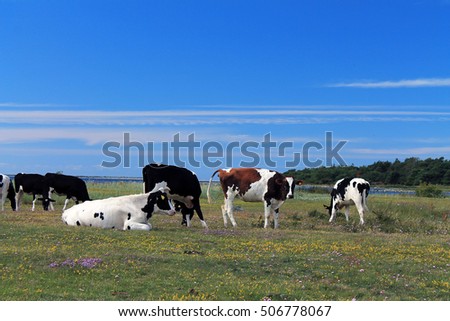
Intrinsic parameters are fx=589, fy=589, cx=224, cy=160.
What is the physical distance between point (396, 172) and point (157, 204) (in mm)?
86108

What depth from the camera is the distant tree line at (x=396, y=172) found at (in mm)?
90188

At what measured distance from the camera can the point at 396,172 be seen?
100750 millimetres

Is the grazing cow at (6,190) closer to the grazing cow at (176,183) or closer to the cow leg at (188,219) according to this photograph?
the grazing cow at (176,183)

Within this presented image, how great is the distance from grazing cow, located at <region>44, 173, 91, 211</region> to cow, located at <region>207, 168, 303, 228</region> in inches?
333

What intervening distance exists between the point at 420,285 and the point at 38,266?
27.3 feet

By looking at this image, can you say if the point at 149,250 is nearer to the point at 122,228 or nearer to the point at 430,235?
the point at 122,228

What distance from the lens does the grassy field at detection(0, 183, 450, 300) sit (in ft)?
37.0

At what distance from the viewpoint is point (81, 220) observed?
817 inches

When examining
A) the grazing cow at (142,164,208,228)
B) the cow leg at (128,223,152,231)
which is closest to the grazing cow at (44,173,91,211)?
the grazing cow at (142,164,208,228)

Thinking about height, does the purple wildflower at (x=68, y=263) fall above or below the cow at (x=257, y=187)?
below

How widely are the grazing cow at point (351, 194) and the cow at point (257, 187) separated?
4.84 meters

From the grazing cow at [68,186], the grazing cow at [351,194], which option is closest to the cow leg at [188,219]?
the grazing cow at [68,186]

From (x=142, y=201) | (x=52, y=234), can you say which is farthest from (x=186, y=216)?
(x=52, y=234)
